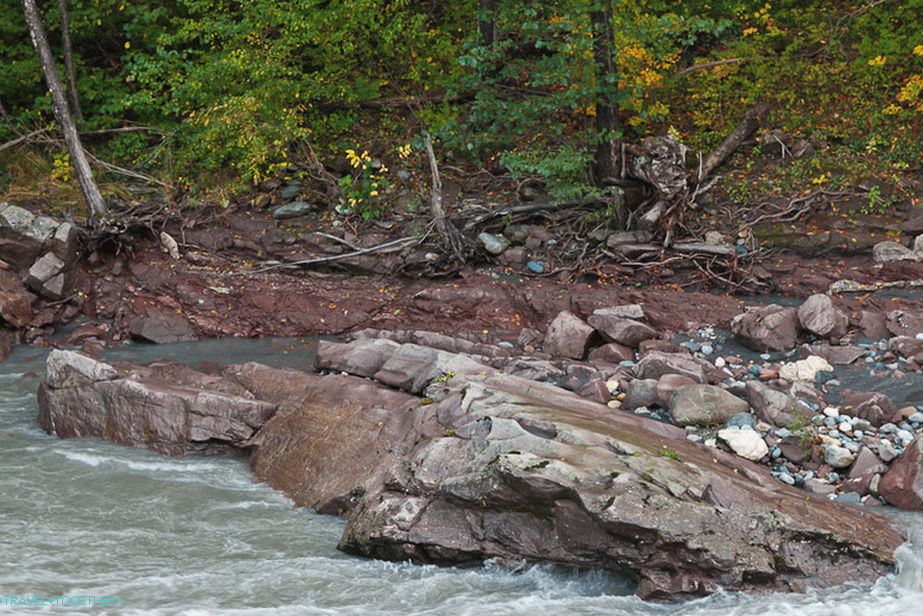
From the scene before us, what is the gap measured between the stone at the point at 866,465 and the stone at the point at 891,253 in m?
5.32

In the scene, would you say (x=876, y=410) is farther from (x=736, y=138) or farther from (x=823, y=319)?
(x=736, y=138)

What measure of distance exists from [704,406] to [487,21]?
7503 millimetres

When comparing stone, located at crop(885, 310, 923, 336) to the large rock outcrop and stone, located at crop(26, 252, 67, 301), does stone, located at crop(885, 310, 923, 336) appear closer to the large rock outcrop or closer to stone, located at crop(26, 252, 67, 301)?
the large rock outcrop

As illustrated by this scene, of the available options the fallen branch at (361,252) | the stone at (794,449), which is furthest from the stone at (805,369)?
the fallen branch at (361,252)

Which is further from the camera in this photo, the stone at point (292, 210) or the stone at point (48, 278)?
the stone at point (292, 210)

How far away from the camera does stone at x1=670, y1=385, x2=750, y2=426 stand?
8281 millimetres

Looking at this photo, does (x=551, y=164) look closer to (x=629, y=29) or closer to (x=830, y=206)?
(x=629, y=29)

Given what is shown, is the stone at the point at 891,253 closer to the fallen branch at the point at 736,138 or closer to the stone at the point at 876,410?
the fallen branch at the point at 736,138

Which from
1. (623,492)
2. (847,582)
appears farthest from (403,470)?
(847,582)

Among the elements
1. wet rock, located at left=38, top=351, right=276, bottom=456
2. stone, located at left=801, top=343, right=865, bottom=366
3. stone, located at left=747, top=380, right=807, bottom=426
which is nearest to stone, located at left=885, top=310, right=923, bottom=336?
stone, located at left=801, top=343, right=865, bottom=366

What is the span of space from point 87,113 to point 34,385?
8.29 m

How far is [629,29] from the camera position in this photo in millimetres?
12305

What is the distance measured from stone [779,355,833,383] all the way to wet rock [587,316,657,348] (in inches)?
65.4

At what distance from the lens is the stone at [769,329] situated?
32.7 ft
